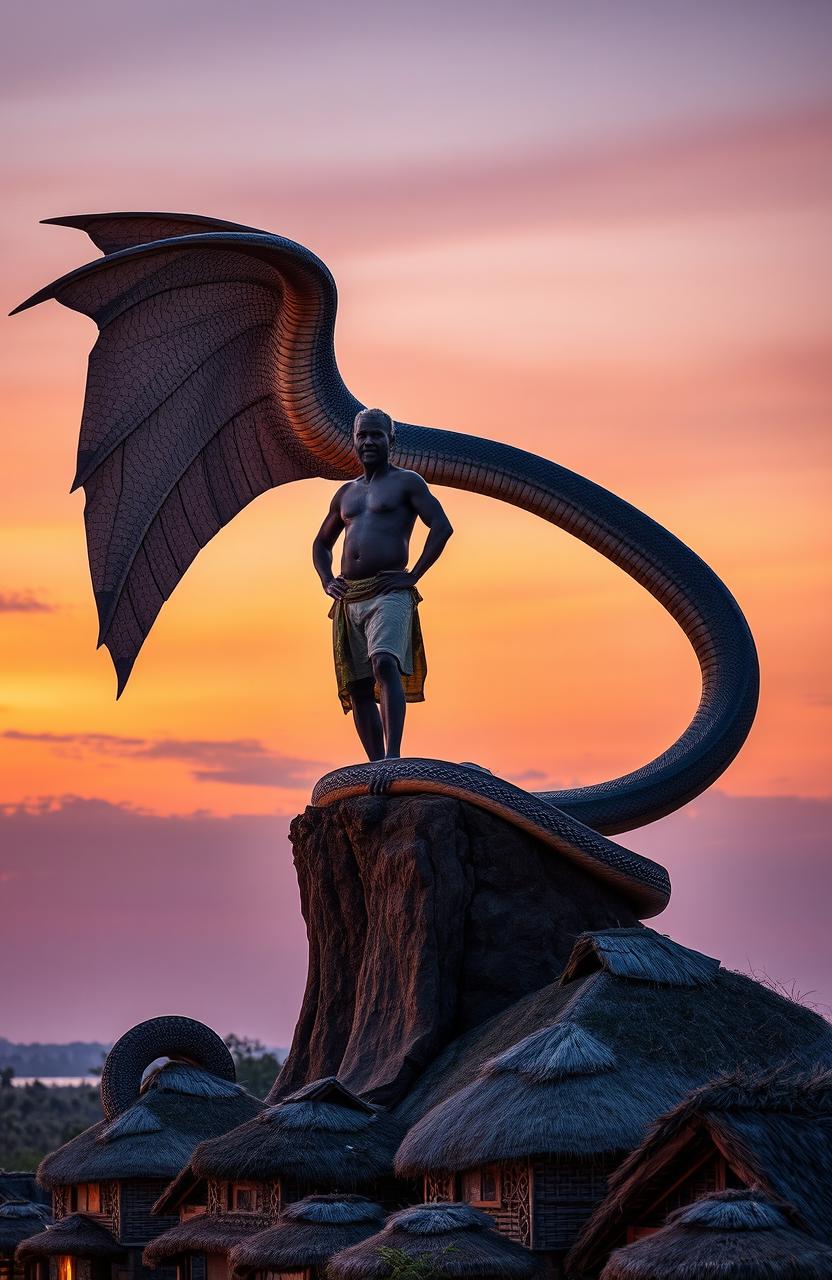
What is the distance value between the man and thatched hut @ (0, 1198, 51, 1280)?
9803 mm

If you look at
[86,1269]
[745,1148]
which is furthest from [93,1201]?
[745,1148]

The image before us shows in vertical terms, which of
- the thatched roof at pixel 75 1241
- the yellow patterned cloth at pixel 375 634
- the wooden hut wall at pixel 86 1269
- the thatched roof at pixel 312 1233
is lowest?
the wooden hut wall at pixel 86 1269

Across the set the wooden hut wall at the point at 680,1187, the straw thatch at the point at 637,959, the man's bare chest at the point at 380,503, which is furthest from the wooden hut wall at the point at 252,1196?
the man's bare chest at the point at 380,503

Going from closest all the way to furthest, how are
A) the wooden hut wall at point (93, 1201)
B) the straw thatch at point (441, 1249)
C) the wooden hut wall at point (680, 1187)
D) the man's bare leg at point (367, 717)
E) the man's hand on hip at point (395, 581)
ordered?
1. the wooden hut wall at point (680, 1187)
2. the straw thatch at point (441, 1249)
3. the man's hand on hip at point (395, 581)
4. the man's bare leg at point (367, 717)
5. the wooden hut wall at point (93, 1201)

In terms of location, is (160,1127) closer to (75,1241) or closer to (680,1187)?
(75,1241)

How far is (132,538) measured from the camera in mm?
20828

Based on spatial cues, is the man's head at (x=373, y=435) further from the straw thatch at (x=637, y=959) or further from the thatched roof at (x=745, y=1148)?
the thatched roof at (x=745, y=1148)

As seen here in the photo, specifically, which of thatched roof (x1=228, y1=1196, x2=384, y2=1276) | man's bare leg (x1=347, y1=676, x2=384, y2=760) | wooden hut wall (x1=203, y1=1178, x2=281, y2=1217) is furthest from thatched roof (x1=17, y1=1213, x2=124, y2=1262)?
man's bare leg (x1=347, y1=676, x2=384, y2=760)

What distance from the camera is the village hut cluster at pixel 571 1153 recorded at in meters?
13.4

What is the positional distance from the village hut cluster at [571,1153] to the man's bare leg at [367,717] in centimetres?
288

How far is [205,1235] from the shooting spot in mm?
18109

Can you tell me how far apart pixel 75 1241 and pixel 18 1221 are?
12.0 feet

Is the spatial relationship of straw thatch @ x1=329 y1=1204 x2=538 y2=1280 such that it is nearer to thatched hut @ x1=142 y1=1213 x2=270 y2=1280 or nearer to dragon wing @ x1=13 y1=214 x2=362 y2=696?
thatched hut @ x1=142 y1=1213 x2=270 y2=1280

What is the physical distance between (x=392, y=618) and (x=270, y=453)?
144 inches
